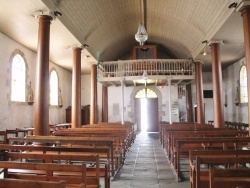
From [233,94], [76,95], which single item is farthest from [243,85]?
[76,95]

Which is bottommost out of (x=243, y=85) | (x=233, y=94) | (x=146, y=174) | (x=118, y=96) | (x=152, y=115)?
(x=146, y=174)

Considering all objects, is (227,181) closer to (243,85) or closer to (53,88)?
(243,85)

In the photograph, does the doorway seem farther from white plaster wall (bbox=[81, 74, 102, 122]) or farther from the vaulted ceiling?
the vaulted ceiling

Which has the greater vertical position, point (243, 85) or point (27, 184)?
point (243, 85)

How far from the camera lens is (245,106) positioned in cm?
1205

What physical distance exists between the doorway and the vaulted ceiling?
3.72 metres

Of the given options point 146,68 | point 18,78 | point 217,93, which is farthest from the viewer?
point 146,68

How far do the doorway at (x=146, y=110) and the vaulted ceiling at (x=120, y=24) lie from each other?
3723 mm

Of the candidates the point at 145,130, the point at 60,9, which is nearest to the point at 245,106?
→ the point at 145,130

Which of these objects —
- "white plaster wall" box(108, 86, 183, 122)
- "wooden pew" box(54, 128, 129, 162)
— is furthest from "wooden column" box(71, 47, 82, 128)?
"white plaster wall" box(108, 86, 183, 122)

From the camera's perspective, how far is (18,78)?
32.1ft

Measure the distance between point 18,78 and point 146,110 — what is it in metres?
9.16

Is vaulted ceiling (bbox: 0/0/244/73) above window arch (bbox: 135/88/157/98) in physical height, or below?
above

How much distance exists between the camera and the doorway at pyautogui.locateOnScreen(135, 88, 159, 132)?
16.4 m
